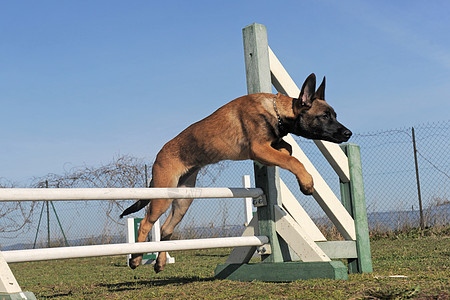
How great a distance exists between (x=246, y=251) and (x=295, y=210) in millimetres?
538

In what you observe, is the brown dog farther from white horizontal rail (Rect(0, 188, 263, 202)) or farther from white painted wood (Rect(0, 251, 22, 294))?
white painted wood (Rect(0, 251, 22, 294))

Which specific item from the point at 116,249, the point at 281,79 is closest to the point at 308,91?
the point at 281,79

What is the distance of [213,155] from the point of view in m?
3.51

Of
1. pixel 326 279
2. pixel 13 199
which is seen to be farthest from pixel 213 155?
pixel 13 199

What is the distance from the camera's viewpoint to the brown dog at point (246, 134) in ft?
11.0

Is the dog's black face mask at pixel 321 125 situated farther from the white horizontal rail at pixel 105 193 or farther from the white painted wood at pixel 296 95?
the white horizontal rail at pixel 105 193

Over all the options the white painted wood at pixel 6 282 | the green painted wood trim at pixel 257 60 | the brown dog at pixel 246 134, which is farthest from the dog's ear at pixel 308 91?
the white painted wood at pixel 6 282

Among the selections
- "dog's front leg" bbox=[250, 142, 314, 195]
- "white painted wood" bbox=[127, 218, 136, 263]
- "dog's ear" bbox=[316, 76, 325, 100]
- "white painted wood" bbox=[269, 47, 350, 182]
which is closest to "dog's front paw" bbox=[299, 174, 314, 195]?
"dog's front leg" bbox=[250, 142, 314, 195]

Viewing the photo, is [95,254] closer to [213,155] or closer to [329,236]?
[213,155]

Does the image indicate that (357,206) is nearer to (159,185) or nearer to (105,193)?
(159,185)

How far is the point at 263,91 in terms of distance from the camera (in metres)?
3.76

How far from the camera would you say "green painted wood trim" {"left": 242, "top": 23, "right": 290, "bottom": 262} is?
3676 millimetres

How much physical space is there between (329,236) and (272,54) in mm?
5836

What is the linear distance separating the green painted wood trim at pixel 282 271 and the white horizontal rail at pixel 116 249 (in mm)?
219
